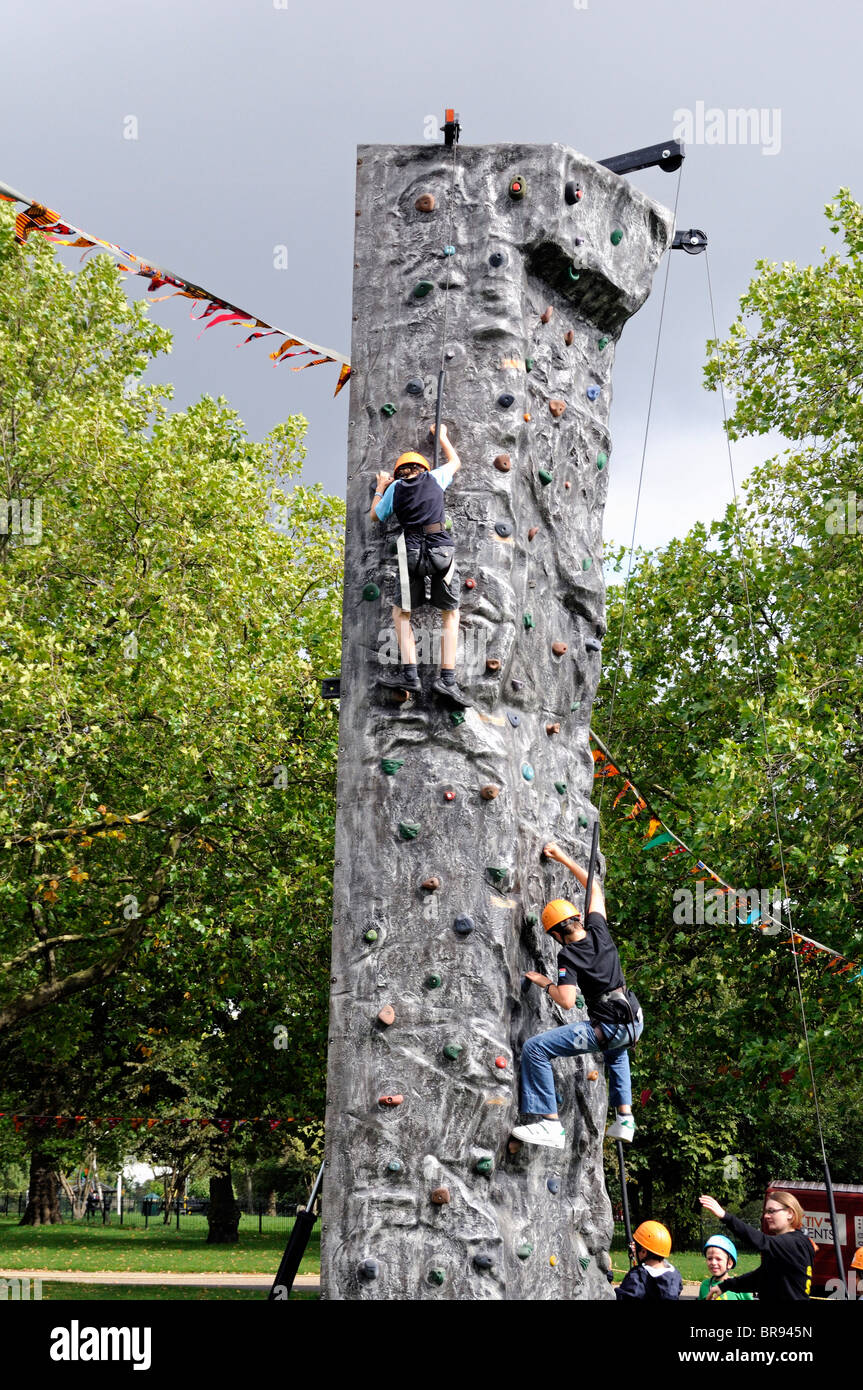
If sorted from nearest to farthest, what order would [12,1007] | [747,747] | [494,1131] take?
1. [494,1131]
2. [747,747]
3. [12,1007]

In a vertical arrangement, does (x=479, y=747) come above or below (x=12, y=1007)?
above

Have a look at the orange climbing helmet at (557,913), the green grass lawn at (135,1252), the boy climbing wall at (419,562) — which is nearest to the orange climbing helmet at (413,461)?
the boy climbing wall at (419,562)

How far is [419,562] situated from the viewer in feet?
22.6

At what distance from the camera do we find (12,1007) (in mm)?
17312

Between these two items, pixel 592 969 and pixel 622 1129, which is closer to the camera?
pixel 592 969

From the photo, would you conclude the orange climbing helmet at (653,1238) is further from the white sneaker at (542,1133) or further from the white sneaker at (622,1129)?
the white sneaker at (542,1133)

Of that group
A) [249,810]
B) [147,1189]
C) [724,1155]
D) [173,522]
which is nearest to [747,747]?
[249,810]

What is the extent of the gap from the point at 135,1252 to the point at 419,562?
23.5 metres

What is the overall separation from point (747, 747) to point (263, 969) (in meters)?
7.00

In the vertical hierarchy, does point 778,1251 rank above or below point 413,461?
below

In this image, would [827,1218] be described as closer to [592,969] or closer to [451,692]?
[592,969]

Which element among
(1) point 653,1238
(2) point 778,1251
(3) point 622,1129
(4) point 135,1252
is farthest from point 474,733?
(4) point 135,1252

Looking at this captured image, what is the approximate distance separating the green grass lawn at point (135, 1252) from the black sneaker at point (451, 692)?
17131mm
